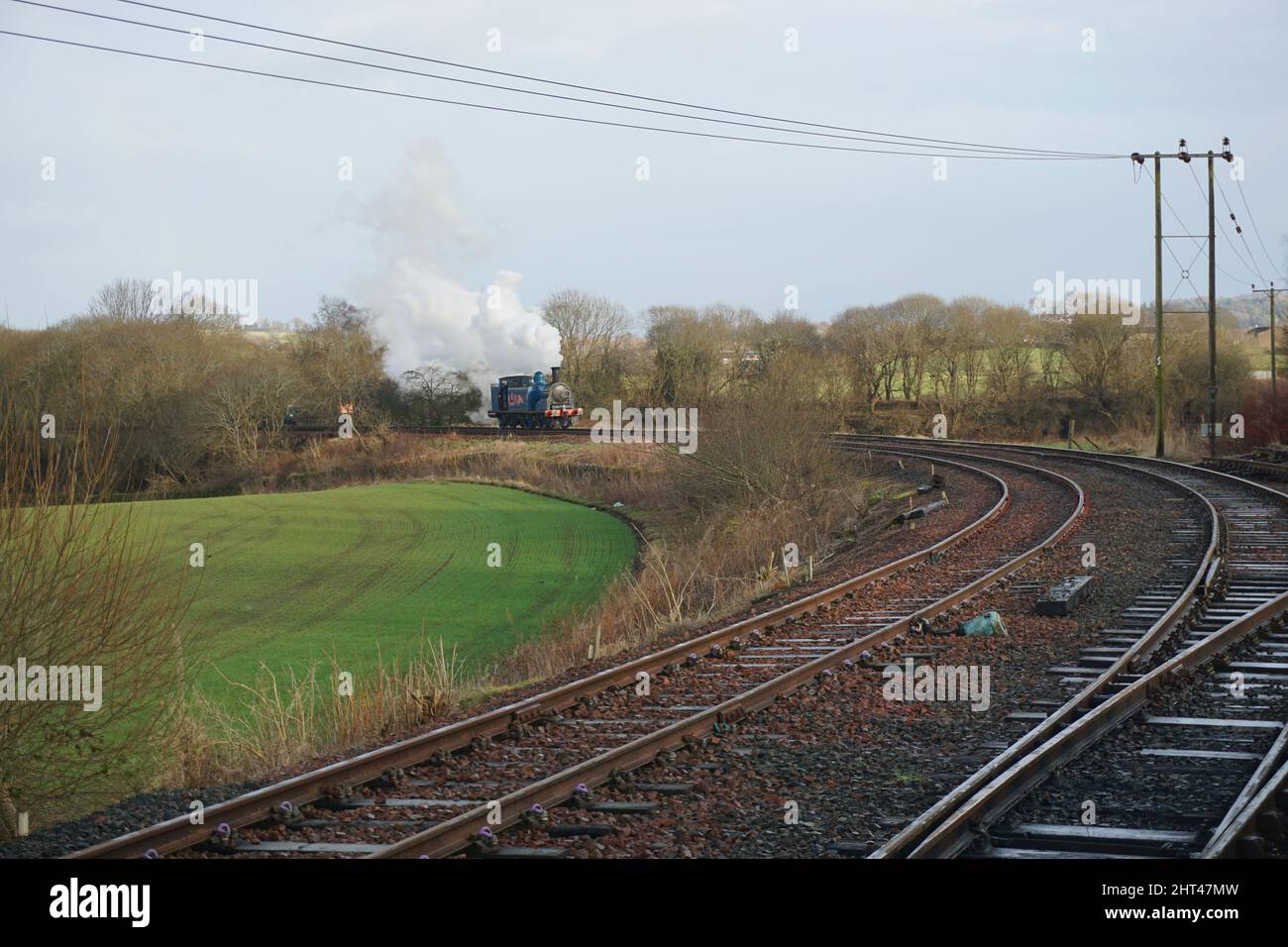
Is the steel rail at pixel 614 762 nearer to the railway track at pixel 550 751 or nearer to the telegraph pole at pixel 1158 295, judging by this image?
the railway track at pixel 550 751

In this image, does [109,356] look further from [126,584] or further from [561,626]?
[126,584]

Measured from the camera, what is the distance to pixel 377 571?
30953 millimetres

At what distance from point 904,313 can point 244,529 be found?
137 feet

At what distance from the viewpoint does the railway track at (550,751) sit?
6934 millimetres

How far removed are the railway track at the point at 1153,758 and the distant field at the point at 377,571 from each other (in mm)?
9666

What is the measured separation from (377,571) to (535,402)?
31185mm

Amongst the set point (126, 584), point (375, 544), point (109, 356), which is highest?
point (109, 356)

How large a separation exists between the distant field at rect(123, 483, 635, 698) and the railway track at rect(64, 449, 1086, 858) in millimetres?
5735

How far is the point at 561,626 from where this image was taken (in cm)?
1942

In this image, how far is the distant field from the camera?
21.7m

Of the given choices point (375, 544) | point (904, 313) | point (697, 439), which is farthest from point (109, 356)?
point (904, 313)

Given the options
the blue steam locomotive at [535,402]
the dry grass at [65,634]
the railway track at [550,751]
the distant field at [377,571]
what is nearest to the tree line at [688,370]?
the blue steam locomotive at [535,402]

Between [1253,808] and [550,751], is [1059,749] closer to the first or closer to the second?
[1253,808]

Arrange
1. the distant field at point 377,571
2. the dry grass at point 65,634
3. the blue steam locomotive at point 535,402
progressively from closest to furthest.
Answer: the dry grass at point 65,634 < the distant field at point 377,571 < the blue steam locomotive at point 535,402
